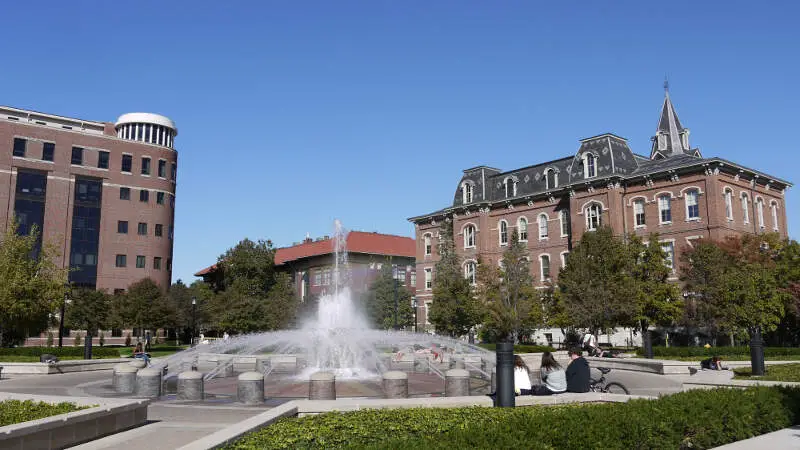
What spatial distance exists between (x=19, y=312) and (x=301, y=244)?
213ft

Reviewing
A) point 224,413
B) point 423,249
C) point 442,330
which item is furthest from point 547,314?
point 224,413

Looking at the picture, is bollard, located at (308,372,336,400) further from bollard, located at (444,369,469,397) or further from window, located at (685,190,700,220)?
window, located at (685,190,700,220)

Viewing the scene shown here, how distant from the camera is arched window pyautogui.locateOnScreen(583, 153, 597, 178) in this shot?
5056 centimetres

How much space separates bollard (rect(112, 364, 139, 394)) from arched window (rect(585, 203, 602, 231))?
3794 cm

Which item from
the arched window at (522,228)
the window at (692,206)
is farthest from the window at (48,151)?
the window at (692,206)

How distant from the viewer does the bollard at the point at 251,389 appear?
47.9ft

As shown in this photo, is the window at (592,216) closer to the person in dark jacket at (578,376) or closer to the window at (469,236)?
the window at (469,236)

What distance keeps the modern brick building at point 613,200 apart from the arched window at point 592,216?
74 millimetres

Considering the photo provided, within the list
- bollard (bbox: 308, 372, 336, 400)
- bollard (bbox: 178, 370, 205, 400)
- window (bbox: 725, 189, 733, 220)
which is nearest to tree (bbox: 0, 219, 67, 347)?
bollard (bbox: 178, 370, 205, 400)

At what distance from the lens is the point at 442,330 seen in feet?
155

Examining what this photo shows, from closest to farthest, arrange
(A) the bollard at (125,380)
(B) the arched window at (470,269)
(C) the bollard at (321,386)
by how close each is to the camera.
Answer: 1. (C) the bollard at (321,386)
2. (A) the bollard at (125,380)
3. (B) the arched window at (470,269)

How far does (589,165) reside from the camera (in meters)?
50.9

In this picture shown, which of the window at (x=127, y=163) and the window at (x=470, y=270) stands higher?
the window at (x=127, y=163)

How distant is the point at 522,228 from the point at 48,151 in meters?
47.5
